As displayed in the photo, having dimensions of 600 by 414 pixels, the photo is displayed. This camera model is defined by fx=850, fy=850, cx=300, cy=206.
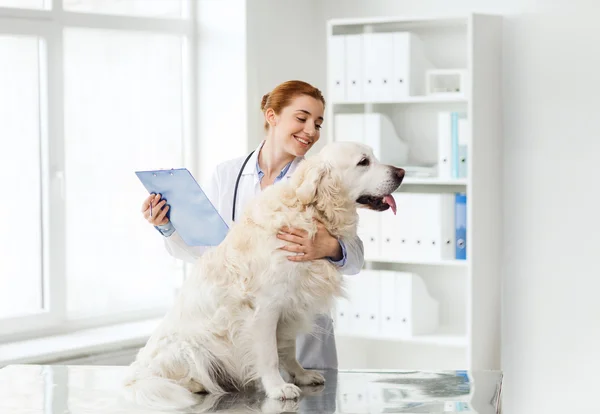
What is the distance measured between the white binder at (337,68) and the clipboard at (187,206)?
1997 mm

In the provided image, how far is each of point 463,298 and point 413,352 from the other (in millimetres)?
437

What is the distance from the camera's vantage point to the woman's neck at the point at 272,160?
264 centimetres

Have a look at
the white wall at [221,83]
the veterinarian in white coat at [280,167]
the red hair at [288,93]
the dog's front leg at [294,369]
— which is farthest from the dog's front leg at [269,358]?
the white wall at [221,83]

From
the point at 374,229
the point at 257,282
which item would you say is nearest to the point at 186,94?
the point at 374,229

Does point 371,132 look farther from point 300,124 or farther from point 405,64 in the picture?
point 300,124

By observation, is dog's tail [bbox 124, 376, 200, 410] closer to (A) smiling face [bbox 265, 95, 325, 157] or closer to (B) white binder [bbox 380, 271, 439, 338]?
(A) smiling face [bbox 265, 95, 325, 157]

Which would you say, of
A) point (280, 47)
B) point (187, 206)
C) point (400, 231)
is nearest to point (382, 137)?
point (400, 231)

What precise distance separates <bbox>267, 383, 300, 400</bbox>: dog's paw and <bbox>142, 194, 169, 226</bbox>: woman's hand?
1.90 ft

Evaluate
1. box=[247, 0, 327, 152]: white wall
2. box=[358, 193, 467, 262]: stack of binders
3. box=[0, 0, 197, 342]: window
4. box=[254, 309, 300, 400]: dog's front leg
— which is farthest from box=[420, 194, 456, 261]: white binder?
box=[254, 309, 300, 400]: dog's front leg

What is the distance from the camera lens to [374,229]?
13.6 feet

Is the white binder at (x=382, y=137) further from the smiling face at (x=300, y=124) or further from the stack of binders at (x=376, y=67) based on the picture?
the smiling face at (x=300, y=124)

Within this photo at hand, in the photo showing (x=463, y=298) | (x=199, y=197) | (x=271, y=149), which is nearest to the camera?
(x=199, y=197)

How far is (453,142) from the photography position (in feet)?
13.0

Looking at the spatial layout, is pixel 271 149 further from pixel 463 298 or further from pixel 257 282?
pixel 463 298
